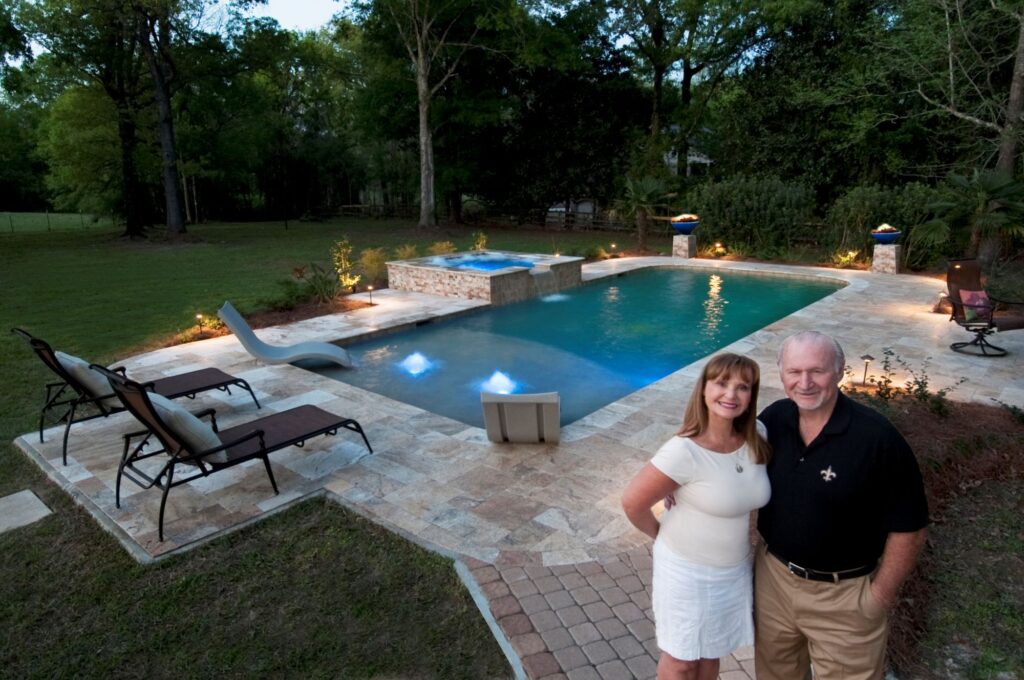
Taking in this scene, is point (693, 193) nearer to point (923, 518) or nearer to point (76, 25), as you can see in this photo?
point (923, 518)

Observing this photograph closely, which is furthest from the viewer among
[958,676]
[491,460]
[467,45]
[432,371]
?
[467,45]

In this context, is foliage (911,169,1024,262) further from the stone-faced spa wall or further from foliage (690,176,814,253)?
the stone-faced spa wall

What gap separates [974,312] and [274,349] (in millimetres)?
9314

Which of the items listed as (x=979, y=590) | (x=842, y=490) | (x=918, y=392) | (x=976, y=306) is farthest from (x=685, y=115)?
(x=842, y=490)

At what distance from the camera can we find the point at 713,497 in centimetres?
199

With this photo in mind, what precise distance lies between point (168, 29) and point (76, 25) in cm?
268

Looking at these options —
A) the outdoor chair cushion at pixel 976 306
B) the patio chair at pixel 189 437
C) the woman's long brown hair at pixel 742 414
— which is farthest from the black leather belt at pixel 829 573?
the outdoor chair cushion at pixel 976 306

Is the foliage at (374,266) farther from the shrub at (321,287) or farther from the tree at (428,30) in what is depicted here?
the tree at (428,30)

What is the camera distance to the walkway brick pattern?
2.86m

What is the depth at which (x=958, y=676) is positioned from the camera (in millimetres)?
2713

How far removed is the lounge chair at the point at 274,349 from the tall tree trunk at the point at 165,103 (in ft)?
57.9

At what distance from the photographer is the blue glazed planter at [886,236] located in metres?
14.3

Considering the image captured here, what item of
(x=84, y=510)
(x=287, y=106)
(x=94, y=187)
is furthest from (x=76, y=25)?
(x=84, y=510)

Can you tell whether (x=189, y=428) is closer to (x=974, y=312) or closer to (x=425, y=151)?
(x=974, y=312)
